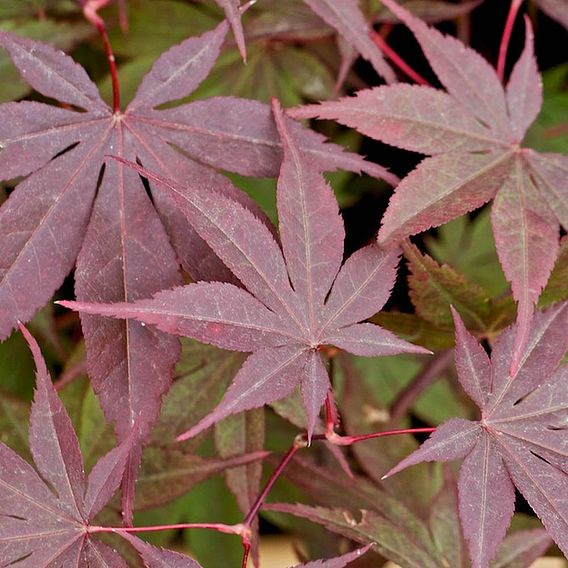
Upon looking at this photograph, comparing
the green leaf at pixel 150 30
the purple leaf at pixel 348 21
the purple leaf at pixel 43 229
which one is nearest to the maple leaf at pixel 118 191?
the purple leaf at pixel 43 229

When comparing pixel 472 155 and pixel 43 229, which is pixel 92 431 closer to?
pixel 43 229

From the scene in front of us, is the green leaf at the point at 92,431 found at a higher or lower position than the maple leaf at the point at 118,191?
lower

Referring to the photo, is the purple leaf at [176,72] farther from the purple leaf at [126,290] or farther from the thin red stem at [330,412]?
the thin red stem at [330,412]

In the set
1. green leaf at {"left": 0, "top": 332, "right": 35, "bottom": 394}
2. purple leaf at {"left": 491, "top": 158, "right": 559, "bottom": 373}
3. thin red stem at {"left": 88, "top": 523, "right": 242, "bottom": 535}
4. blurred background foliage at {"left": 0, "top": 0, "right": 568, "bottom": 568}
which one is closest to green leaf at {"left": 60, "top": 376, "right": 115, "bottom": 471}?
blurred background foliage at {"left": 0, "top": 0, "right": 568, "bottom": 568}

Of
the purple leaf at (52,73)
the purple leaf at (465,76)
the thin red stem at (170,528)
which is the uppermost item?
the purple leaf at (465,76)

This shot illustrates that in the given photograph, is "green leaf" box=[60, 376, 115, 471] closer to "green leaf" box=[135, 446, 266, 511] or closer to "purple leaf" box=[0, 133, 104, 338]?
"green leaf" box=[135, 446, 266, 511]

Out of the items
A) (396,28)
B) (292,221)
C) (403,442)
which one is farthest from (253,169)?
(396,28)

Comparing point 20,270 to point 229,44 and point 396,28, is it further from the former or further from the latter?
point 396,28
